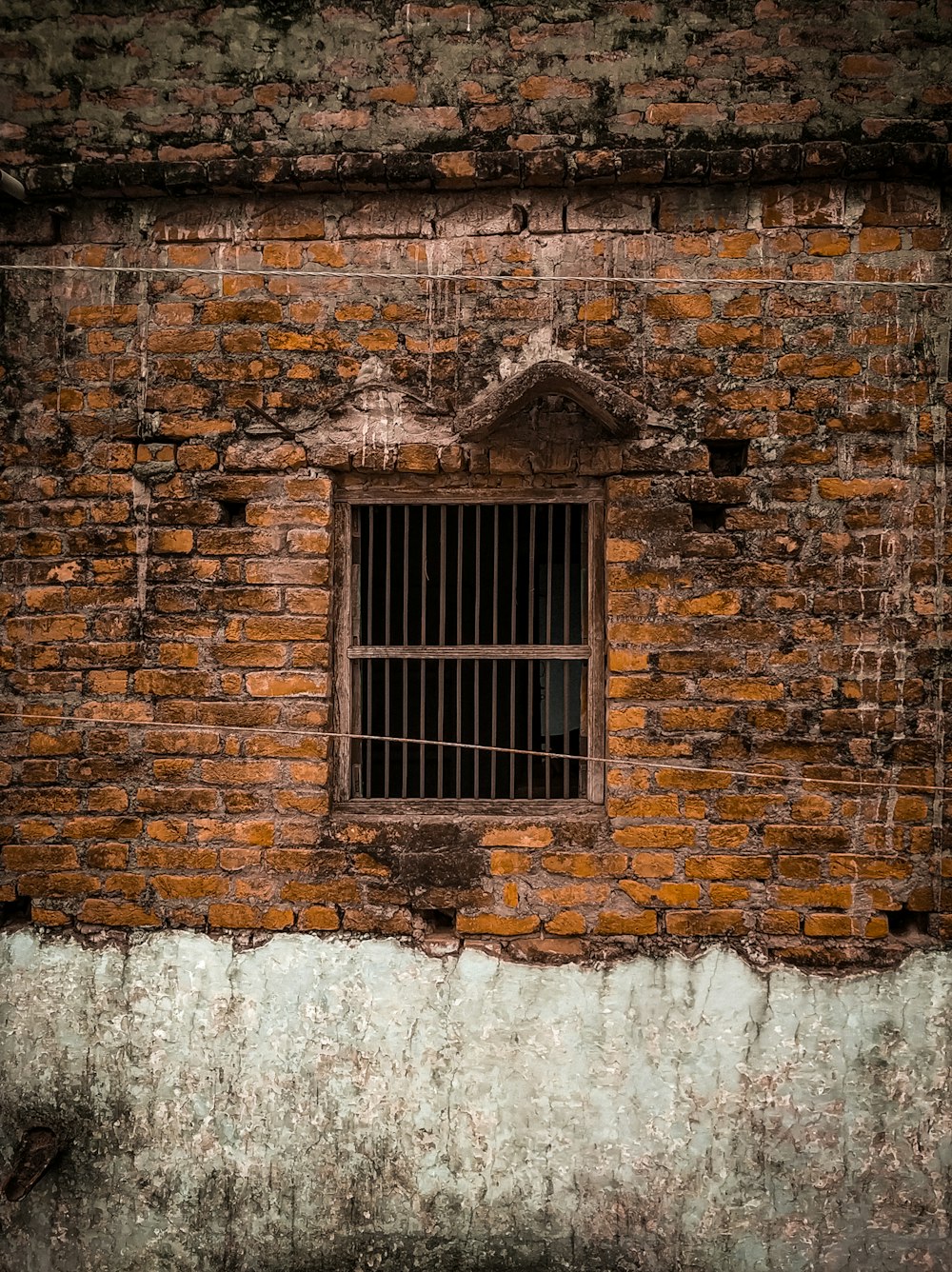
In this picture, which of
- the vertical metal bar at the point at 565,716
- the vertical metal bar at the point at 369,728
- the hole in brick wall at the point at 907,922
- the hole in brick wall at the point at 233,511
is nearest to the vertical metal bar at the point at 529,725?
the vertical metal bar at the point at 565,716

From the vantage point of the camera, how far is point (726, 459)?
316cm

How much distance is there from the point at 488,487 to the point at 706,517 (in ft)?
2.63

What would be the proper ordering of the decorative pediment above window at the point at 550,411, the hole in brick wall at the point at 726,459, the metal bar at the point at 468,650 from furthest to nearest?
the metal bar at the point at 468,650 < the hole in brick wall at the point at 726,459 < the decorative pediment above window at the point at 550,411

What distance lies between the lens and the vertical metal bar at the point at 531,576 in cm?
327

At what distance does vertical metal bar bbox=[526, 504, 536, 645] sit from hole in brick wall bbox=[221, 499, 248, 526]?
1.05 meters

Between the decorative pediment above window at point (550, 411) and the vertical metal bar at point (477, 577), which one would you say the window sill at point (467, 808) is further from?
the decorative pediment above window at point (550, 411)

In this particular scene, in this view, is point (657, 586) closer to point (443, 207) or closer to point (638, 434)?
point (638, 434)

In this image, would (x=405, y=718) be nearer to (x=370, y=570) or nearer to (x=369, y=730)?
(x=369, y=730)

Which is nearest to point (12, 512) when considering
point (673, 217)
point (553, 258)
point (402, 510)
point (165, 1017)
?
point (402, 510)

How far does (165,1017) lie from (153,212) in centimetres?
292

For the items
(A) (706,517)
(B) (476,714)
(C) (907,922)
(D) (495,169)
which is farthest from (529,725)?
(D) (495,169)

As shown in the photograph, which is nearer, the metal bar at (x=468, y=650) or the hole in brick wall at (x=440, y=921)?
the hole in brick wall at (x=440, y=921)

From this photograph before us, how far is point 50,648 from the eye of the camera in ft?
10.5

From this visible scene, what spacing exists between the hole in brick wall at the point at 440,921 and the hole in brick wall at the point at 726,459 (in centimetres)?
185
